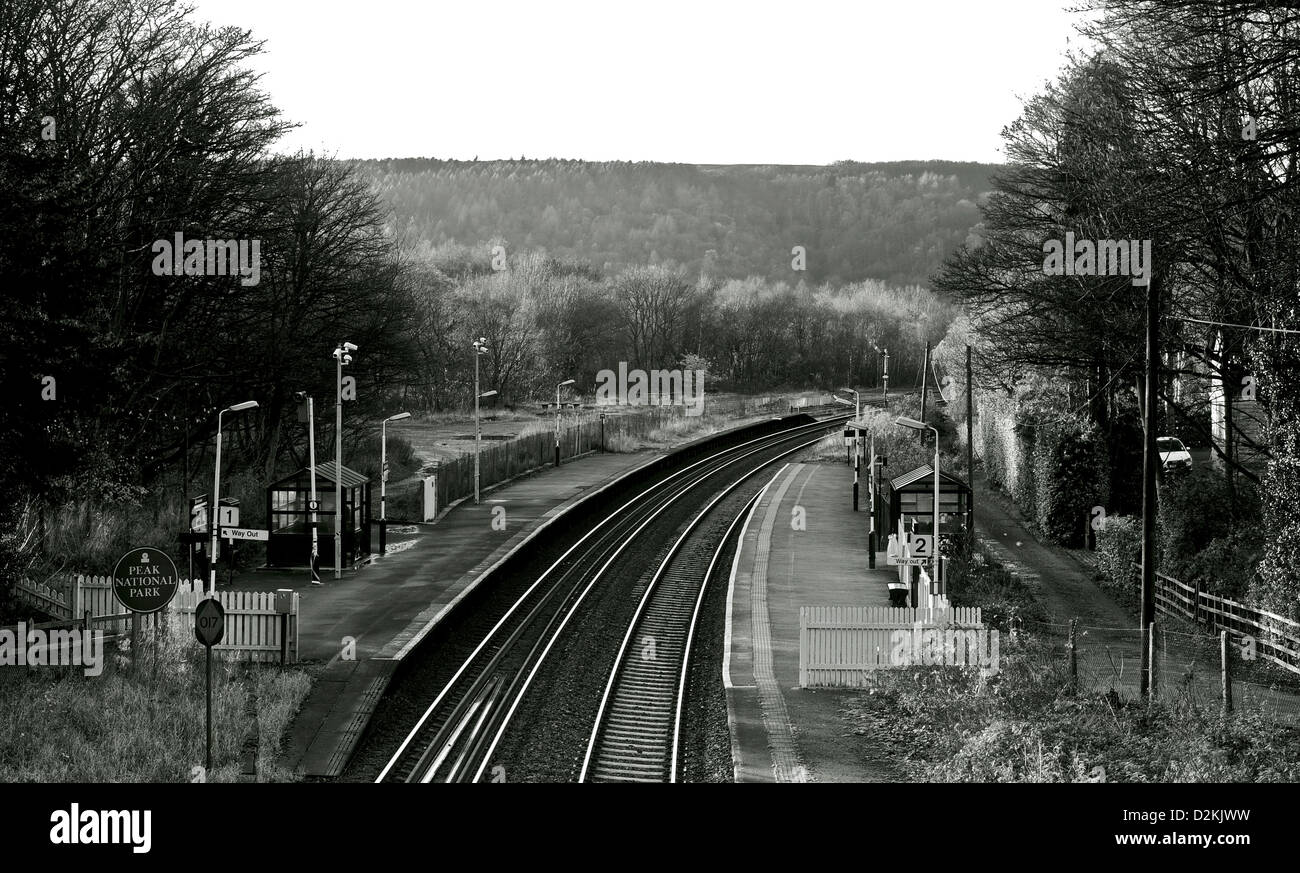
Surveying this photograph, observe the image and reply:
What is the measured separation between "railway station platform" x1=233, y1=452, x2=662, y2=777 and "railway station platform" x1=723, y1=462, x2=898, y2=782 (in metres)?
5.73

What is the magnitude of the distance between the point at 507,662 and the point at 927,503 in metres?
13.3

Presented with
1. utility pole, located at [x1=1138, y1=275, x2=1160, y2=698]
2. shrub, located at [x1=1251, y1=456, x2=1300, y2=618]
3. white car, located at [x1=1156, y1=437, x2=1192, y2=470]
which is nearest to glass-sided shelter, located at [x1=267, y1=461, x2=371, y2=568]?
utility pole, located at [x1=1138, y1=275, x2=1160, y2=698]

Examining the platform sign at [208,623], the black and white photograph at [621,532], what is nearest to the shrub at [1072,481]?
the black and white photograph at [621,532]

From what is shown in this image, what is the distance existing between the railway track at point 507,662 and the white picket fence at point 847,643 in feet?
11.4

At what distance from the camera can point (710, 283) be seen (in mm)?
146125

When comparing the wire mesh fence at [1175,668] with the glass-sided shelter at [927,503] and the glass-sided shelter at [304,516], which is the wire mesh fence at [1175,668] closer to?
the glass-sided shelter at [927,503]

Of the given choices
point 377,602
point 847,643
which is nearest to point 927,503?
point 847,643

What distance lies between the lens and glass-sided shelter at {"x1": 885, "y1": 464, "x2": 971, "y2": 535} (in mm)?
30516

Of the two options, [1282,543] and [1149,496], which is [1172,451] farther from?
[1149,496]

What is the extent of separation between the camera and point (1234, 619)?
2327 cm
